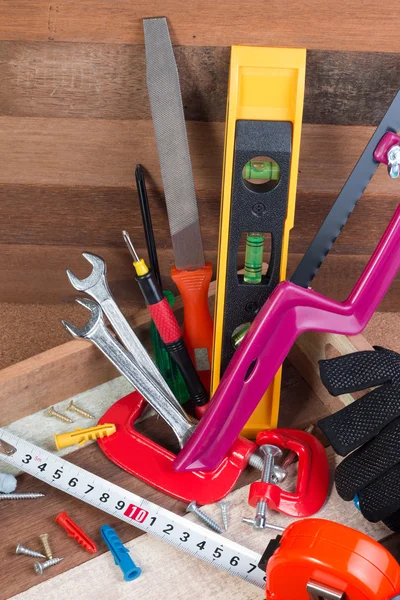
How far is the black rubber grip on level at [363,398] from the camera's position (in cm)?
70

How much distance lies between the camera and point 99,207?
97 centimetres

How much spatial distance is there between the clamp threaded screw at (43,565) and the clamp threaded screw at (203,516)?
14 centimetres

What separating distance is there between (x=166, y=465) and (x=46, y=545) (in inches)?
5.8

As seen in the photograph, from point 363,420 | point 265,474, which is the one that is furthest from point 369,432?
point 265,474

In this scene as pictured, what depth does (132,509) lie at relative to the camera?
2.39 ft

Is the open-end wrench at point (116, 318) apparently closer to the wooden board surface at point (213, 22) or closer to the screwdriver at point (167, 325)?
the screwdriver at point (167, 325)

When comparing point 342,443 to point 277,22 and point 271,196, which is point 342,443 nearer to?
point 271,196

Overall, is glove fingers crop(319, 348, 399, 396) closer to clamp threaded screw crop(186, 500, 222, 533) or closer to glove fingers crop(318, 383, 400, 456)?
glove fingers crop(318, 383, 400, 456)

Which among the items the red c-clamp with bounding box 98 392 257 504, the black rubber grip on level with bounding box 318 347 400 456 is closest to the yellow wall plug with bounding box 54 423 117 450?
the red c-clamp with bounding box 98 392 257 504

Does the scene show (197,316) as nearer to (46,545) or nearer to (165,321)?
(165,321)

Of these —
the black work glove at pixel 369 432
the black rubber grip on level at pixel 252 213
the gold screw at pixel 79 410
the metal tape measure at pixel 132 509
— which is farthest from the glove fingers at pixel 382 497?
the gold screw at pixel 79 410

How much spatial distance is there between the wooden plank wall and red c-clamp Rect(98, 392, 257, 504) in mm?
292

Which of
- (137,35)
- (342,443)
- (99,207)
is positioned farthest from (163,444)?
(137,35)

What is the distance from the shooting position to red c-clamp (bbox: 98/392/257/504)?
0.77 metres
